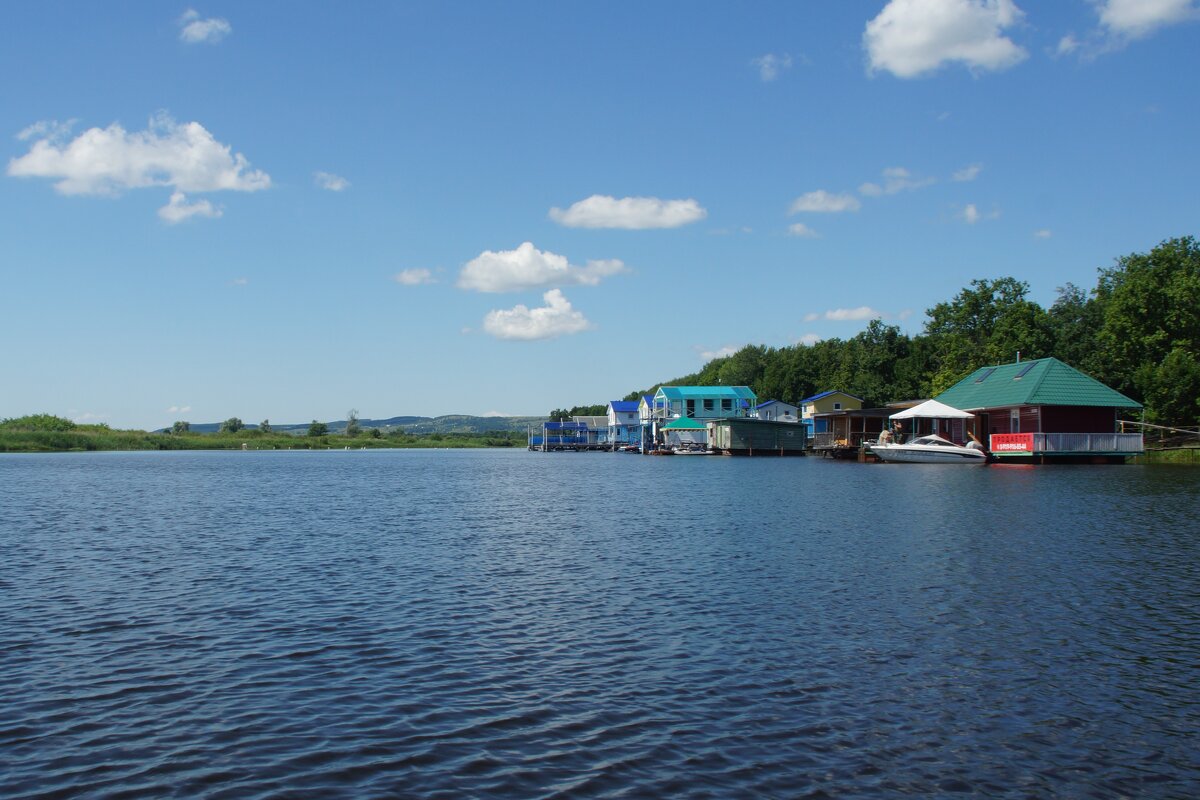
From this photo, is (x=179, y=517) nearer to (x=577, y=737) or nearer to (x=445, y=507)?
(x=445, y=507)

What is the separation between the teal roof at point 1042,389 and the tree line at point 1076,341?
579 centimetres

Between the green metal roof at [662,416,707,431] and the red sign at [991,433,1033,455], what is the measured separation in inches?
1978

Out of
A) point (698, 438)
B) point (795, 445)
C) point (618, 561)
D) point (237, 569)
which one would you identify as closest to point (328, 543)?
point (237, 569)

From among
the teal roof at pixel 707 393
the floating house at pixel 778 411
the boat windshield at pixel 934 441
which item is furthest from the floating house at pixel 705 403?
the boat windshield at pixel 934 441

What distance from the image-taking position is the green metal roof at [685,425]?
366 feet

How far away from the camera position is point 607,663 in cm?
1146

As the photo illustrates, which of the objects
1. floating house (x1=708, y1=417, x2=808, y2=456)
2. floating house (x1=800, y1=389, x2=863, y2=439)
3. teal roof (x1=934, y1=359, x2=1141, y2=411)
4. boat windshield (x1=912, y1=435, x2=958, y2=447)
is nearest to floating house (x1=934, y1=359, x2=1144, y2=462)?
teal roof (x1=934, y1=359, x2=1141, y2=411)

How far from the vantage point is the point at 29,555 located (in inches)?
829

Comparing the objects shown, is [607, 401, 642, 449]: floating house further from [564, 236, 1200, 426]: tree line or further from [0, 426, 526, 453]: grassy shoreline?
[0, 426, 526, 453]: grassy shoreline

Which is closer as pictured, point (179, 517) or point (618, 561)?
point (618, 561)

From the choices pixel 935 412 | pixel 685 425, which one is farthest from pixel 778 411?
pixel 935 412

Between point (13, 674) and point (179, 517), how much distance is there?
21451 mm

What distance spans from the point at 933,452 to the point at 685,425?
50.4m

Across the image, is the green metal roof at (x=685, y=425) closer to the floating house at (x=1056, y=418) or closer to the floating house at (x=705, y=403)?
the floating house at (x=705, y=403)
